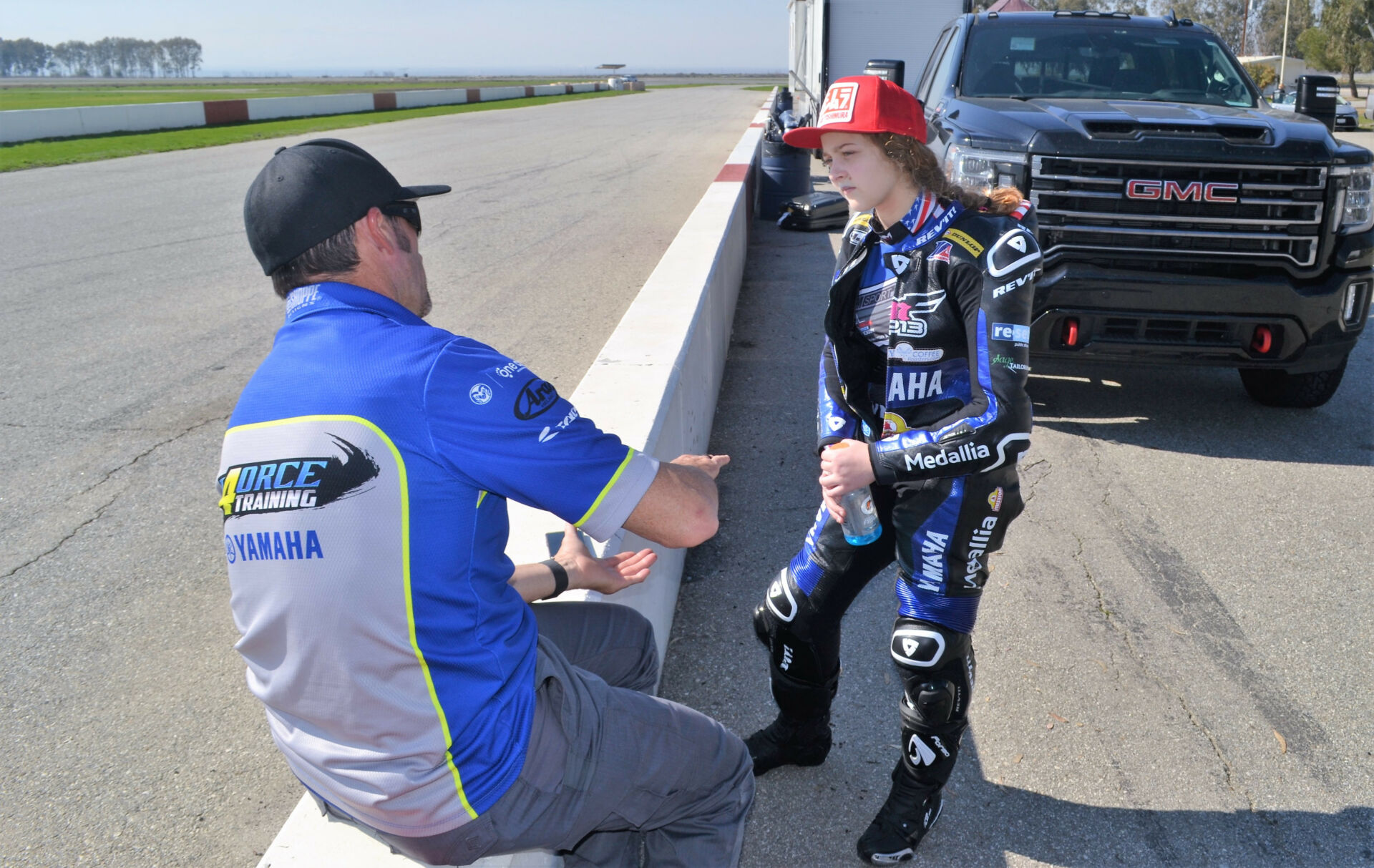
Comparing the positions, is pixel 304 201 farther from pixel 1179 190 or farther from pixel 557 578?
pixel 1179 190

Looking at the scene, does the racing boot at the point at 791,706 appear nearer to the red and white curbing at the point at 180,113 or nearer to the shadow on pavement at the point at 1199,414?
the shadow on pavement at the point at 1199,414

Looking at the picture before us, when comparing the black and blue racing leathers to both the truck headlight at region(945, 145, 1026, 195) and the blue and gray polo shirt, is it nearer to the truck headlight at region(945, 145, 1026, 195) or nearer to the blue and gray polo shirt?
the blue and gray polo shirt

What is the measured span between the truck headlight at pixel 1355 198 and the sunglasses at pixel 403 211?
535cm

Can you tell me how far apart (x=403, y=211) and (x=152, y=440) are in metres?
4.28

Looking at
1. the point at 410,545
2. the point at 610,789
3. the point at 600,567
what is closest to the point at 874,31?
the point at 600,567

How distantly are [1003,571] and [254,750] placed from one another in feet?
9.82

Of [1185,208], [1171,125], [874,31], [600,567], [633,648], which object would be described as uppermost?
[874,31]

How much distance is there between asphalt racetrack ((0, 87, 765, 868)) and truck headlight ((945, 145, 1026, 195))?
267cm

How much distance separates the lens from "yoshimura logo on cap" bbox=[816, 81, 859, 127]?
8.30 ft

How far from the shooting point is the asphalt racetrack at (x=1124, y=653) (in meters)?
2.85

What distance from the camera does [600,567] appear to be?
2.73m

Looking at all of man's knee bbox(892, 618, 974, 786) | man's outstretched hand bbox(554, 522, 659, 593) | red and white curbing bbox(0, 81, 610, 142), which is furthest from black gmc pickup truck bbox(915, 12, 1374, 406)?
red and white curbing bbox(0, 81, 610, 142)

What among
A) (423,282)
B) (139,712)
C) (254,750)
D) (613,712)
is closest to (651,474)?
(613,712)

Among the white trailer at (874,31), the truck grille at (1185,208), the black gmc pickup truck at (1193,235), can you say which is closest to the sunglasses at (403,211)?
the black gmc pickup truck at (1193,235)
